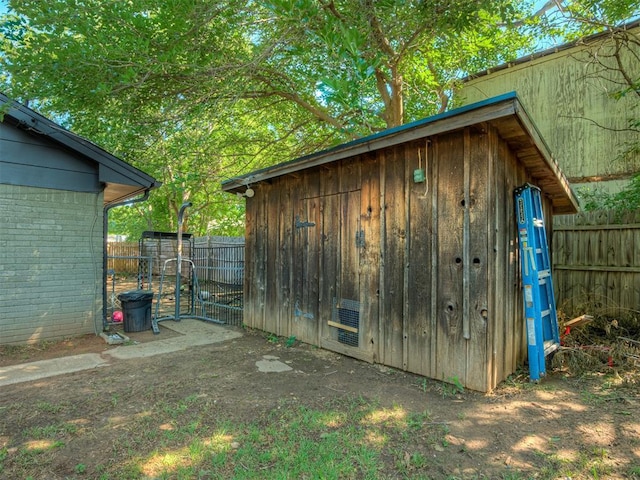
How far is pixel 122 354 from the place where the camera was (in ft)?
16.2

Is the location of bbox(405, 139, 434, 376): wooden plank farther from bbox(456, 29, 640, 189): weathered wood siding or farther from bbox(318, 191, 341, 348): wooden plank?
bbox(456, 29, 640, 189): weathered wood siding

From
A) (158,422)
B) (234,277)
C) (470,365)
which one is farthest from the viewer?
(234,277)

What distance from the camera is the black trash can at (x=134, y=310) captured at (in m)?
6.21

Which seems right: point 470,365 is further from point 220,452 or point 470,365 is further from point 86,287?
point 86,287

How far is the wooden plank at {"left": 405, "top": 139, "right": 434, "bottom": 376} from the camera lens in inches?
153

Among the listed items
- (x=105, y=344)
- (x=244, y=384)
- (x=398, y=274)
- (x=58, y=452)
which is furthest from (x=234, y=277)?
(x=58, y=452)

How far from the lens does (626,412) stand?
9.79 feet

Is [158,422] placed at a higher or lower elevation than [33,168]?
lower

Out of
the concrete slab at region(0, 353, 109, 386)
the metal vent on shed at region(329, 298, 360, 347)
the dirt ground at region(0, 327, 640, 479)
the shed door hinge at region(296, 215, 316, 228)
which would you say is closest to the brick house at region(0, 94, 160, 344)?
the dirt ground at region(0, 327, 640, 479)

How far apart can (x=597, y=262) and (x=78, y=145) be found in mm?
8590

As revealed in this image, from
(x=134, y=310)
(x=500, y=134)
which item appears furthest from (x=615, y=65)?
(x=134, y=310)

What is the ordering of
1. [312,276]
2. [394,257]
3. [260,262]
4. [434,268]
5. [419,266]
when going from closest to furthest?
[434,268]
[419,266]
[394,257]
[312,276]
[260,262]

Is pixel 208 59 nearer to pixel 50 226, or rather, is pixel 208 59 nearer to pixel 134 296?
pixel 50 226

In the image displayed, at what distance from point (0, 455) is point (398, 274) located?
378cm
